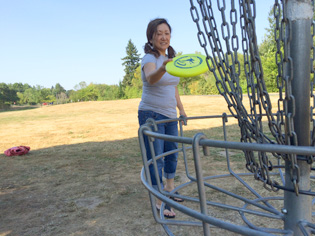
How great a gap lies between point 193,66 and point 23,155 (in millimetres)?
4936

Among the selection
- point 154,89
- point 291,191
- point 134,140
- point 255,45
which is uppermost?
point 255,45

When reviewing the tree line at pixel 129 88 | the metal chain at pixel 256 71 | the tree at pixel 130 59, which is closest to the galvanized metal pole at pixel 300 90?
the metal chain at pixel 256 71

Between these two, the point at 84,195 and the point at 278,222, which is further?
the point at 84,195

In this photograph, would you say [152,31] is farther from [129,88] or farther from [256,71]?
[129,88]

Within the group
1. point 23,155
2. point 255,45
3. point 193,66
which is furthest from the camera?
point 23,155

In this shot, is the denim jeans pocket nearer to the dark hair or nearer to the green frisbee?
the dark hair

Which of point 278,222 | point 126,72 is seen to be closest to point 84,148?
point 278,222

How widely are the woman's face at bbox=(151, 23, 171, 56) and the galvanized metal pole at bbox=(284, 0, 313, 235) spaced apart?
134cm

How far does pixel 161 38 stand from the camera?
2.14m

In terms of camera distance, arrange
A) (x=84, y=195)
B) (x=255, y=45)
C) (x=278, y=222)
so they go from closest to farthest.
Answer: (x=255, y=45), (x=278, y=222), (x=84, y=195)

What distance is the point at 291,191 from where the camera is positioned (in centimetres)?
87

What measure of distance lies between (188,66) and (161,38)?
104 centimetres

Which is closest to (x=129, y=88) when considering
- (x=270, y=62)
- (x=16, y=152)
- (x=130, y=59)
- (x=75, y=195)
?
(x=130, y=59)

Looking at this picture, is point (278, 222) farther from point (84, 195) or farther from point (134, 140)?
point (134, 140)
